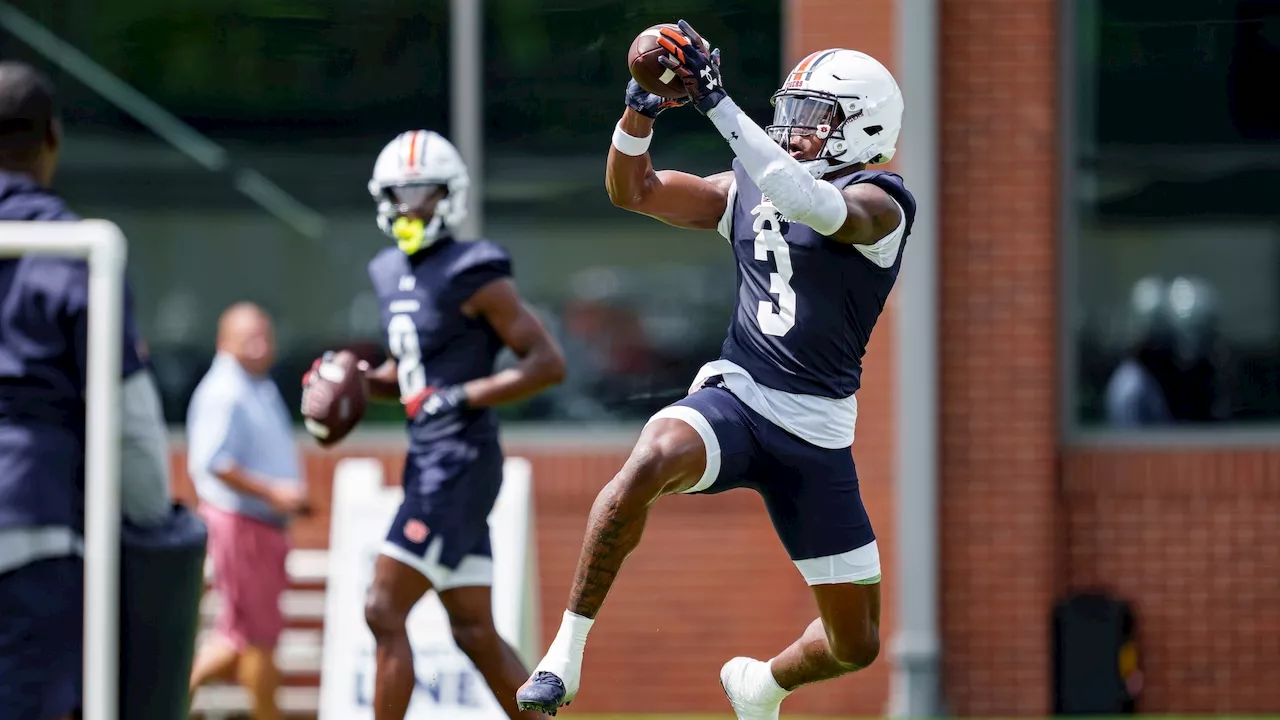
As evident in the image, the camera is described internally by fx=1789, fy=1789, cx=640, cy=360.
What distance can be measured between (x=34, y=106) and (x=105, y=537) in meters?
1.22

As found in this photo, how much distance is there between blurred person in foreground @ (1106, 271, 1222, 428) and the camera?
9.09 metres

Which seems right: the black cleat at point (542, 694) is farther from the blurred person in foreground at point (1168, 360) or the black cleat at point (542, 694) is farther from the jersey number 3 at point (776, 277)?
the blurred person in foreground at point (1168, 360)

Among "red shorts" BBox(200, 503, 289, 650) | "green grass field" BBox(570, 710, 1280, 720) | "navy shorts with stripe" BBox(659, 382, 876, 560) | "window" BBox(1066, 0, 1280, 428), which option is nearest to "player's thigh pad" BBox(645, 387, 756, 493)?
"navy shorts with stripe" BBox(659, 382, 876, 560)

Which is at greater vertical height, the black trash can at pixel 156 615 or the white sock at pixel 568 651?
the black trash can at pixel 156 615

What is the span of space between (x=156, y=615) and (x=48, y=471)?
1.38 feet

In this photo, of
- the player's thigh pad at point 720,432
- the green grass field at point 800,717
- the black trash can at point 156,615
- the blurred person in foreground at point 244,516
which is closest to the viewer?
the black trash can at point 156,615

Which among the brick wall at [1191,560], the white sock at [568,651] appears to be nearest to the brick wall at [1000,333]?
the brick wall at [1191,560]

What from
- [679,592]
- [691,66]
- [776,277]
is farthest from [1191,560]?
[691,66]

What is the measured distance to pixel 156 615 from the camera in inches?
144

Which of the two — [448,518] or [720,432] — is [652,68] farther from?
[448,518]

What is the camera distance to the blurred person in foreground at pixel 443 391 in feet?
19.2

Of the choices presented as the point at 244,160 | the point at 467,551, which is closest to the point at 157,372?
the point at 244,160

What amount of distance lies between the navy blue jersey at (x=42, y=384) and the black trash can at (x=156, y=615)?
0.74ft

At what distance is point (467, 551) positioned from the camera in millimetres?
5945
